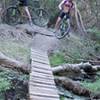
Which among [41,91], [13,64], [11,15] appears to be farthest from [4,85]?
[11,15]

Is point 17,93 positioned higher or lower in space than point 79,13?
lower

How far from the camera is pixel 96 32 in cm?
1385

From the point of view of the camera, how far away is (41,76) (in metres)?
7.34

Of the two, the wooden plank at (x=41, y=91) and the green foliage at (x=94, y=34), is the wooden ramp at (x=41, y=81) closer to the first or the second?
the wooden plank at (x=41, y=91)

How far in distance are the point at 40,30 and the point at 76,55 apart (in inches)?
92.7

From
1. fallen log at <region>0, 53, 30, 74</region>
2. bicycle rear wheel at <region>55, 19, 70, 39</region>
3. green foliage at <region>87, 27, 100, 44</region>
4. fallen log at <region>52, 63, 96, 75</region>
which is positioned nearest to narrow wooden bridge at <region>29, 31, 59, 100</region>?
fallen log at <region>0, 53, 30, 74</region>

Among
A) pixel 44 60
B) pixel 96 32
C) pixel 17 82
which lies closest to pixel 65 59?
pixel 44 60

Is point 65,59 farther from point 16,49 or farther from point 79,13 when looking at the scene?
point 79,13

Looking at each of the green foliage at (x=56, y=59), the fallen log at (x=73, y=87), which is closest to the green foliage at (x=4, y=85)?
the fallen log at (x=73, y=87)

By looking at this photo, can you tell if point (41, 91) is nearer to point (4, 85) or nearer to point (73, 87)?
point (4, 85)

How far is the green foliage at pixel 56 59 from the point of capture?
9.77 meters

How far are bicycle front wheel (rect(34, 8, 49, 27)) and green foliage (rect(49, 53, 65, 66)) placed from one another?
3.10 metres

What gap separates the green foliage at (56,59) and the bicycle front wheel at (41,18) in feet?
10.2

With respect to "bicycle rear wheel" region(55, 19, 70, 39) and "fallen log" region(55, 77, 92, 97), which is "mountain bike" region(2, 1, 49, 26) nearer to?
"bicycle rear wheel" region(55, 19, 70, 39)
